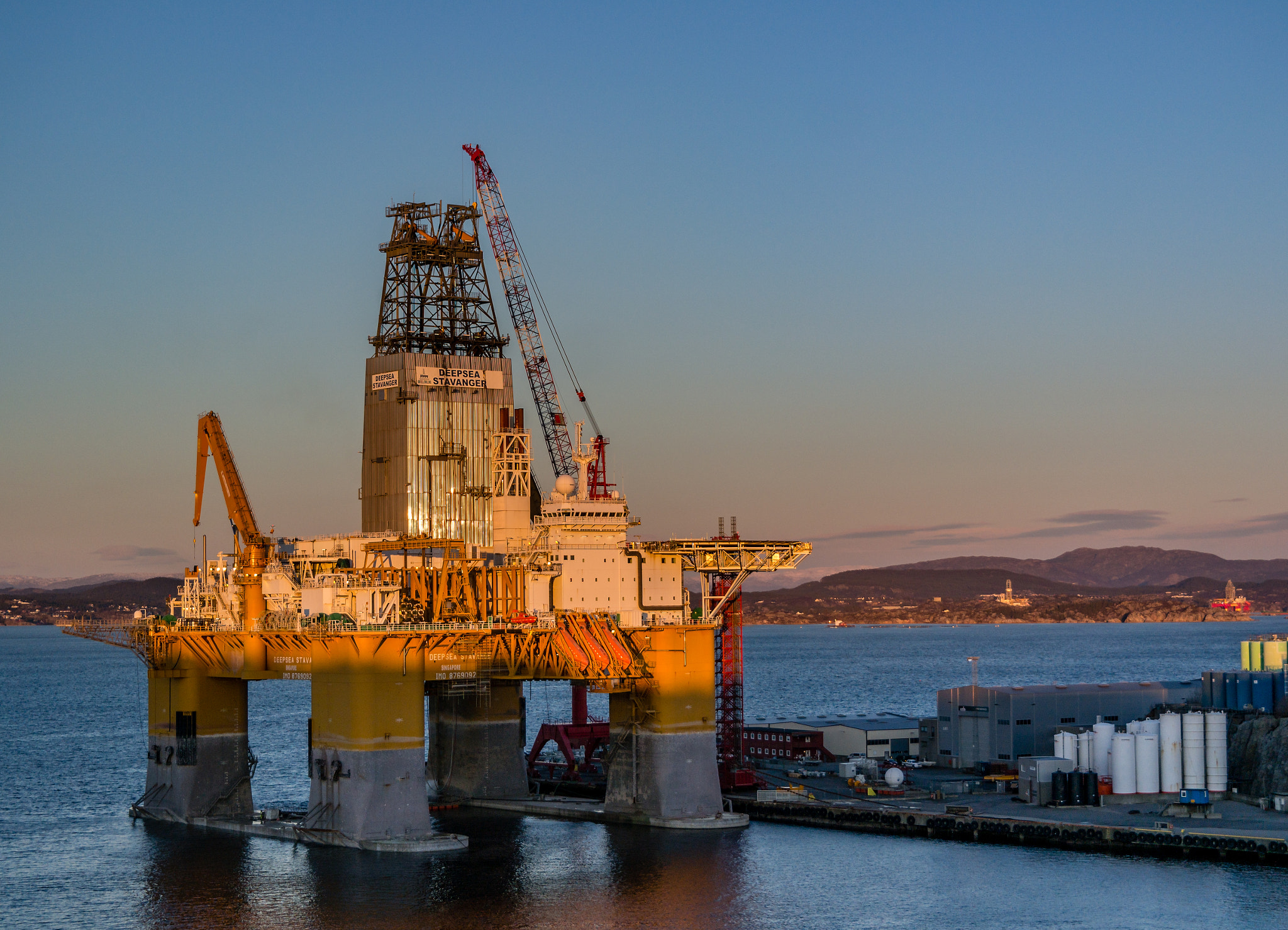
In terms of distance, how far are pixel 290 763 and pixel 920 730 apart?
4045 centimetres

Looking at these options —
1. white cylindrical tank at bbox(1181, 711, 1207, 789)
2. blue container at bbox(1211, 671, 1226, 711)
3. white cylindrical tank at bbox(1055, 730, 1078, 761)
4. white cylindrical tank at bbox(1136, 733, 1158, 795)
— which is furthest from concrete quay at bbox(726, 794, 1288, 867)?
blue container at bbox(1211, 671, 1226, 711)

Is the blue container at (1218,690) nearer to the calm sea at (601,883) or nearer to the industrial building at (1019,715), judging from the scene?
the industrial building at (1019,715)

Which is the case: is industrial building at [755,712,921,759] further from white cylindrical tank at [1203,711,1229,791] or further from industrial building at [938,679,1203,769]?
white cylindrical tank at [1203,711,1229,791]

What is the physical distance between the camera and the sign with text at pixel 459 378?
266 feet

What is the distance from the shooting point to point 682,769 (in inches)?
2675

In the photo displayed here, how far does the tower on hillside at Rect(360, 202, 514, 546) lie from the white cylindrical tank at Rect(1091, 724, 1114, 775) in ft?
105

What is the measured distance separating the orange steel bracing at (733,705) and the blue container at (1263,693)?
2793 centimetres

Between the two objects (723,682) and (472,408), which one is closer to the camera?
(723,682)

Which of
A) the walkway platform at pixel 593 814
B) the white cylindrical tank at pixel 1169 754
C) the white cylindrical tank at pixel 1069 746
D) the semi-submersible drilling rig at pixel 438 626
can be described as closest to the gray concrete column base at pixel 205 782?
the semi-submersible drilling rig at pixel 438 626

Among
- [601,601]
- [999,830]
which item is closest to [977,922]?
[999,830]

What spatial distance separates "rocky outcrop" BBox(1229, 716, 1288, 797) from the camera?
2872 inches

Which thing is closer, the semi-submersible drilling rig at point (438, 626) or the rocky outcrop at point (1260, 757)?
the semi-submersible drilling rig at point (438, 626)

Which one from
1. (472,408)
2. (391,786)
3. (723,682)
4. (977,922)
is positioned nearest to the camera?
(977,922)

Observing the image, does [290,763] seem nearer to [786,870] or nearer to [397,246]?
[397,246]
